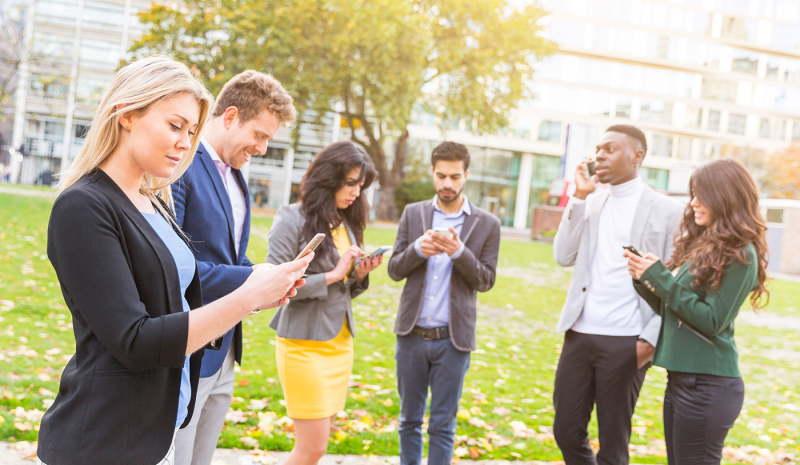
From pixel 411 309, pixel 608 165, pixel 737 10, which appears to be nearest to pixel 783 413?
pixel 608 165

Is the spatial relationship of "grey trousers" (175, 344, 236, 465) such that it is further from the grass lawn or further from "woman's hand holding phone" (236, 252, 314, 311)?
the grass lawn

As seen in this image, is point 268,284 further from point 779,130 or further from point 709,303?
point 779,130

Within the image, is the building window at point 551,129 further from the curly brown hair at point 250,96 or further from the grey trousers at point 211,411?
the grey trousers at point 211,411

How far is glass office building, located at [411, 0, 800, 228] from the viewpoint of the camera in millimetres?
52750

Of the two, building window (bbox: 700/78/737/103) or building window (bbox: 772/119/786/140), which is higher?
building window (bbox: 700/78/737/103)

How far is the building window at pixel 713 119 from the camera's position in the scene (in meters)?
56.5

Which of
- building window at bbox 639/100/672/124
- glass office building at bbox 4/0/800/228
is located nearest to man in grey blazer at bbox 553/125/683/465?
glass office building at bbox 4/0/800/228

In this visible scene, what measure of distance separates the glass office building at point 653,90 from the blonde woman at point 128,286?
48881 millimetres

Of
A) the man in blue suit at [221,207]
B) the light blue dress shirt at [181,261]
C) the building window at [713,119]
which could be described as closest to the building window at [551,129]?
the building window at [713,119]

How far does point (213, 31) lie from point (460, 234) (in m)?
26.2

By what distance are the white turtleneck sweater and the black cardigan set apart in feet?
8.99

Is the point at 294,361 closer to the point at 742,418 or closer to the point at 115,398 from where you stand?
the point at 115,398

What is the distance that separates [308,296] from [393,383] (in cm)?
349

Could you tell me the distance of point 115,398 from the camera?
1729 millimetres
